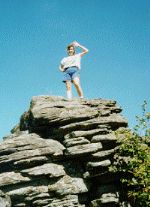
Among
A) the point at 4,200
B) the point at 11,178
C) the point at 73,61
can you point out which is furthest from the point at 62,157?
the point at 73,61

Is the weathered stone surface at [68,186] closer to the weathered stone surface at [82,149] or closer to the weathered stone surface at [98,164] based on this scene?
the weathered stone surface at [98,164]

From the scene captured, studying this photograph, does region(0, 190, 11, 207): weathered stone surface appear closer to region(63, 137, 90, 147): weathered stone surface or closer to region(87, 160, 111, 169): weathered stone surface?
region(63, 137, 90, 147): weathered stone surface

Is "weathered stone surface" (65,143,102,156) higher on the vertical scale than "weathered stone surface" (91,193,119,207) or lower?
higher

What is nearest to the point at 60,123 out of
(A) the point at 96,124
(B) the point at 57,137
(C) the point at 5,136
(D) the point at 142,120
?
(B) the point at 57,137

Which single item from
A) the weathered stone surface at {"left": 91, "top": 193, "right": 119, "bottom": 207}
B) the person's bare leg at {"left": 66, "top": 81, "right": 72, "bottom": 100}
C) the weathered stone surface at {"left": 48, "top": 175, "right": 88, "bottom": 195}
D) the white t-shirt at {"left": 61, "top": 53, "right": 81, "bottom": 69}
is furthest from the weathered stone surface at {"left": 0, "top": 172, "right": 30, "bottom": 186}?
the white t-shirt at {"left": 61, "top": 53, "right": 81, "bottom": 69}

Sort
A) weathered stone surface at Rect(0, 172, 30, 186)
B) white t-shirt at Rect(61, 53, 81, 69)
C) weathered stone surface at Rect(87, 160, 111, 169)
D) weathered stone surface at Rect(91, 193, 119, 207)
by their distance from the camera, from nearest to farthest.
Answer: weathered stone surface at Rect(0, 172, 30, 186), weathered stone surface at Rect(91, 193, 119, 207), weathered stone surface at Rect(87, 160, 111, 169), white t-shirt at Rect(61, 53, 81, 69)

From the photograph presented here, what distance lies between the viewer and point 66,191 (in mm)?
23469

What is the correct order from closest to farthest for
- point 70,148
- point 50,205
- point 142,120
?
point 50,205
point 70,148
point 142,120

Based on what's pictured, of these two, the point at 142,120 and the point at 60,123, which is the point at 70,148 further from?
the point at 142,120

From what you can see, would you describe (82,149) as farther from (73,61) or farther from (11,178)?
(73,61)

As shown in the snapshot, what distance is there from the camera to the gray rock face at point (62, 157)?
2336cm

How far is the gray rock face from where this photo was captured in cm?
2336

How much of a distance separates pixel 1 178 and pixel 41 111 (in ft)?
19.3

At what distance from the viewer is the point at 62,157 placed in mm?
25250
